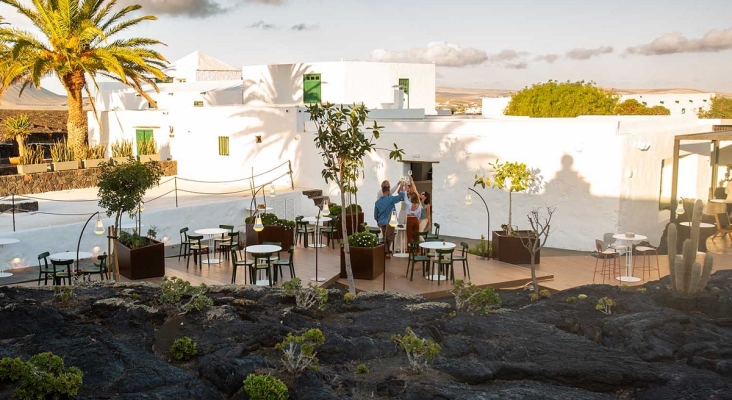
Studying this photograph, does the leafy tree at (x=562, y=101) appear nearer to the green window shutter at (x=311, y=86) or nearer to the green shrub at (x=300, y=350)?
the green window shutter at (x=311, y=86)

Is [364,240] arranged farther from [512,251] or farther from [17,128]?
[17,128]

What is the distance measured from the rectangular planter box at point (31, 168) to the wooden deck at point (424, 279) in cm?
678

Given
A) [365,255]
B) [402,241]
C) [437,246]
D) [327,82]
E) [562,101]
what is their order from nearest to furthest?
1. [437,246]
2. [365,255]
3. [402,241]
4. [327,82]
5. [562,101]

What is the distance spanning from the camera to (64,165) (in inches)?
888

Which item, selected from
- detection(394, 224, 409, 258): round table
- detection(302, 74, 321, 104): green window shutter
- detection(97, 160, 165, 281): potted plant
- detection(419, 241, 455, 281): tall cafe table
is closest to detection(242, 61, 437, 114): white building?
detection(302, 74, 321, 104): green window shutter

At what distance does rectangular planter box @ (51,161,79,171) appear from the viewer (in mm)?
22359

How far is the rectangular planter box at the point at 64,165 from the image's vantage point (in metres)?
22.4

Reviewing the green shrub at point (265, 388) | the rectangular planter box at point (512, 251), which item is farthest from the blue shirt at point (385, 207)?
the green shrub at point (265, 388)

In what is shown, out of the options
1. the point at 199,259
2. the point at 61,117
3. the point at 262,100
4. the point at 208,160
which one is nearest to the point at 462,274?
the point at 199,259

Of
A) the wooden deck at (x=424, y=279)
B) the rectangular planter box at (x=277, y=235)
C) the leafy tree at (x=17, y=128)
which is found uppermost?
the leafy tree at (x=17, y=128)

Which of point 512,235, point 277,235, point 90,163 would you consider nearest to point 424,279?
point 512,235

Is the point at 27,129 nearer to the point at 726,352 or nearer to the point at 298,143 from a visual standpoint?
the point at 298,143

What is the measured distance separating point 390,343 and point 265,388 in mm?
2358

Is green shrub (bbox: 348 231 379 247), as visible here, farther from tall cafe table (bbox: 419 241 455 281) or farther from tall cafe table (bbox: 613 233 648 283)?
tall cafe table (bbox: 613 233 648 283)
